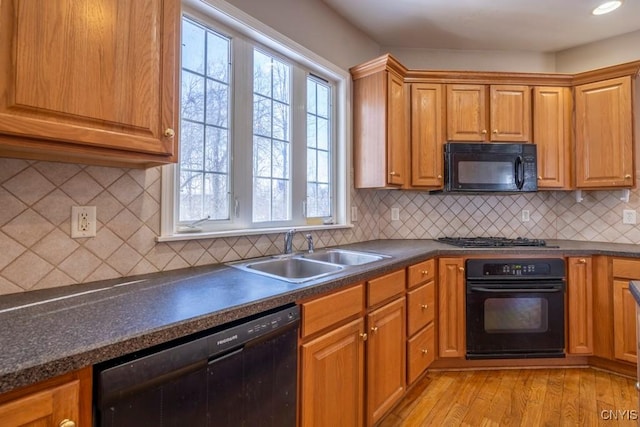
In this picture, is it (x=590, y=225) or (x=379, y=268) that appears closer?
(x=379, y=268)

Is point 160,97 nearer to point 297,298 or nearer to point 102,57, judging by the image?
point 102,57

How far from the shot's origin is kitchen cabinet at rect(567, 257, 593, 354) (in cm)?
242

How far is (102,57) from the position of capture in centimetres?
101

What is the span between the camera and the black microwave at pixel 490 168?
268 centimetres

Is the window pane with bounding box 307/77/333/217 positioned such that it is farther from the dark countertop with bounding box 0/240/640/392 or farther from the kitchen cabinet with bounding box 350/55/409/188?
the dark countertop with bounding box 0/240/640/392

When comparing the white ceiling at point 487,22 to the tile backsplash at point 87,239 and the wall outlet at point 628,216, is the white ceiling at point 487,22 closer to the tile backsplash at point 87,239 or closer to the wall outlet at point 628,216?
the wall outlet at point 628,216

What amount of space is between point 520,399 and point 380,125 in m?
2.07

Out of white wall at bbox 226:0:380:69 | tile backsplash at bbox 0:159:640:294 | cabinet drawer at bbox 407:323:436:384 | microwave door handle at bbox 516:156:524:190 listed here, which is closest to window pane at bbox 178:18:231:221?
tile backsplash at bbox 0:159:640:294

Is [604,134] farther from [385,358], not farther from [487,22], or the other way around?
[385,358]

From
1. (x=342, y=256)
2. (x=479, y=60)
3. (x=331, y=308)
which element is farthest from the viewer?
(x=479, y=60)

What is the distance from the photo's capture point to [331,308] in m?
1.40

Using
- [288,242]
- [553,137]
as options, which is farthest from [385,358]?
[553,137]

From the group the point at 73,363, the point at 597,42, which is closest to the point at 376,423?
the point at 73,363

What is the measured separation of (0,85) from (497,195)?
132 inches
